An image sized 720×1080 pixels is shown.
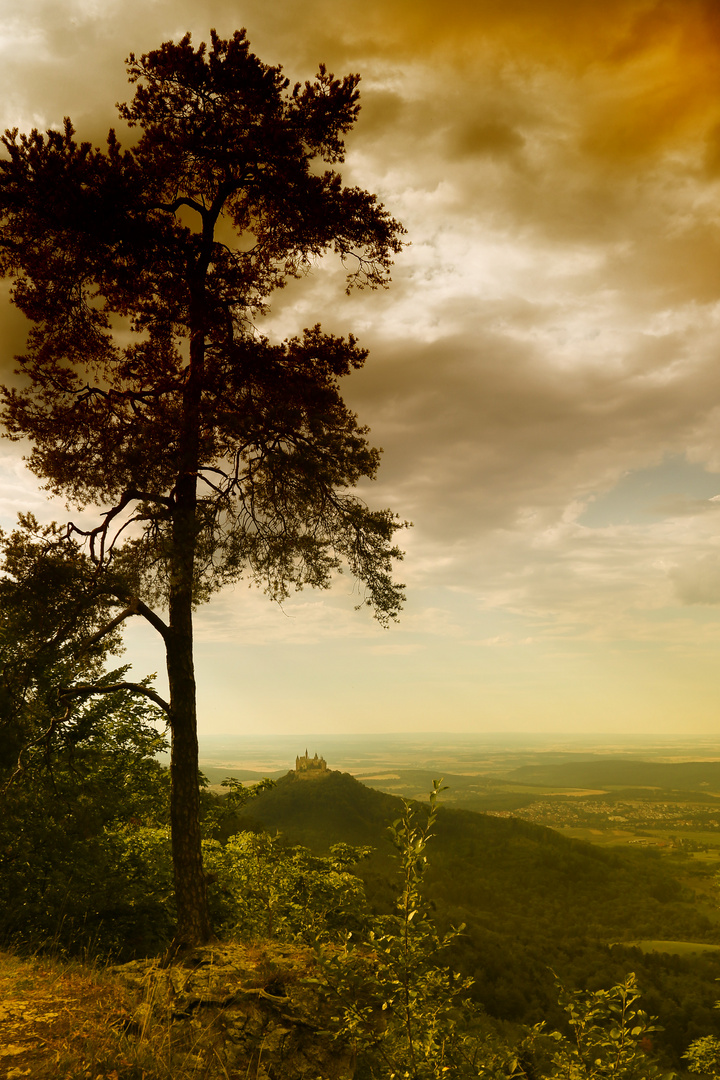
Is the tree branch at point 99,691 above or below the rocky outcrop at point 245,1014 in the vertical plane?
above

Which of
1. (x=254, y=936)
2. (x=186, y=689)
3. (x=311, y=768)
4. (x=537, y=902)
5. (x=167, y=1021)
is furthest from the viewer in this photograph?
(x=311, y=768)

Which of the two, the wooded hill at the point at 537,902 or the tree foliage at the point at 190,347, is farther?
the wooded hill at the point at 537,902

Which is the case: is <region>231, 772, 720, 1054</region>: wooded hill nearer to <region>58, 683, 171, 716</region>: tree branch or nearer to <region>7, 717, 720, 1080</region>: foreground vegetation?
<region>7, 717, 720, 1080</region>: foreground vegetation

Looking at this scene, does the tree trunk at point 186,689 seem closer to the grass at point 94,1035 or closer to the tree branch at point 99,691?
the tree branch at point 99,691

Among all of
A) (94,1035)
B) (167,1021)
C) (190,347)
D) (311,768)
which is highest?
(190,347)

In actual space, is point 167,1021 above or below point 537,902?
above

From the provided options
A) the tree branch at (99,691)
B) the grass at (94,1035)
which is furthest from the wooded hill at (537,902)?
the grass at (94,1035)

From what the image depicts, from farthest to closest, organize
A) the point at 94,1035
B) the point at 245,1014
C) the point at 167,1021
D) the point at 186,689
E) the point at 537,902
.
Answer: the point at 537,902, the point at 186,689, the point at 245,1014, the point at 167,1021, the point at 94,1035

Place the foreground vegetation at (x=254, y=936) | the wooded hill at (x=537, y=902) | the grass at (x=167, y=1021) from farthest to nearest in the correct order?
the wooded hill at (x=537, y=902) → the grass at (x=167, y=1021) → the foreground vegetation at (x=254, y=936)

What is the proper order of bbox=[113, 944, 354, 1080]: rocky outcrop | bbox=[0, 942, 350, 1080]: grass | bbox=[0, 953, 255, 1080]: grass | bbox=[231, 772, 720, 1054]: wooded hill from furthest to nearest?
bbox=[231, 772, 720, 1054]: wooded hill
bbox=[113, 944, 354, 1080]: rocky outcrop
bbox=[0, 942, 350, 1080]: grass
bbox=[0, 953, 255, 1080]: grass

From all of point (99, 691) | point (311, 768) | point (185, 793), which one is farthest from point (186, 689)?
point (311, 768)

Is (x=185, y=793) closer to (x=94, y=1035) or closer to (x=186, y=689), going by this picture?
(x=186, y=689)

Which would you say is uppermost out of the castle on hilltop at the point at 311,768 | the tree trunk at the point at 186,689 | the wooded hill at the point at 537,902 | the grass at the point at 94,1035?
the tree trunk at the point at 186,689

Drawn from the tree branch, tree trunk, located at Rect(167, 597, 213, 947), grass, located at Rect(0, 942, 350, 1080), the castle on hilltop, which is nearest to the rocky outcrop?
grass, located at Rect(0, 942, 350, 1080)
